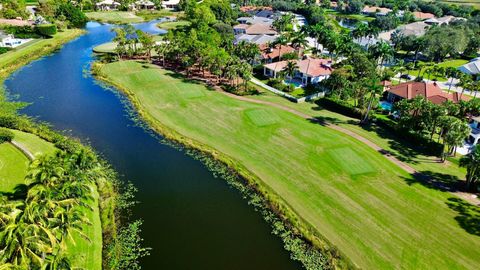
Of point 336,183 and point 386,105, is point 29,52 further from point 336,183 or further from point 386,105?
point 386,105

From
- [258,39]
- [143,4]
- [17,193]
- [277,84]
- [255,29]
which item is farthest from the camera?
[143,4]

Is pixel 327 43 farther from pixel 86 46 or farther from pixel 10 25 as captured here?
pixel 10 25

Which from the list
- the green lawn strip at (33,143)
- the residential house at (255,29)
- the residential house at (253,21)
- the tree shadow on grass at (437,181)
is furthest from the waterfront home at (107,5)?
the tree shadow on grass at (437,181)

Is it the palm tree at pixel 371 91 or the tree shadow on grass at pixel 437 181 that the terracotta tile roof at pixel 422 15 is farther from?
the tree shadow on grass at pixel 437 181

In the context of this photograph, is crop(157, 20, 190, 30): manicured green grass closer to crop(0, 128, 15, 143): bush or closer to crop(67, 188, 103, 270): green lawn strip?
crop(0, 128, 15, 143): bush

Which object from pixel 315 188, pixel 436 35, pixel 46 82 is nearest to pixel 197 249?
pixel 315 188

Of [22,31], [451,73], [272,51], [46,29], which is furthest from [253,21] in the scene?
[22,31]

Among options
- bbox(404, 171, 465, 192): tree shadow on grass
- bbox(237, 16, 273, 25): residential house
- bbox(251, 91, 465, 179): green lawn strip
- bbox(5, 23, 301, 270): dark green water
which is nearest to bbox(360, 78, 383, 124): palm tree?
bbox(251, 91, 465, 179): green lawn strip
